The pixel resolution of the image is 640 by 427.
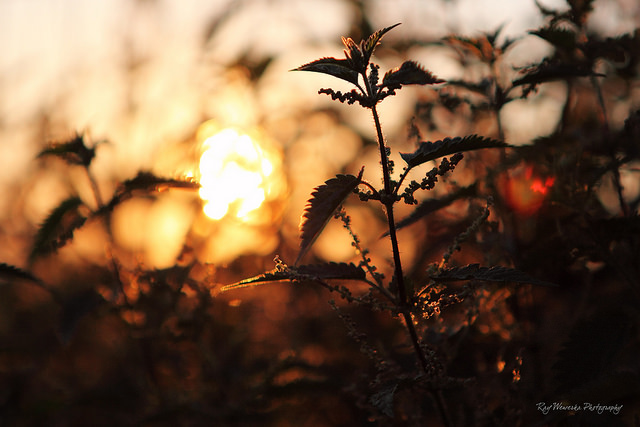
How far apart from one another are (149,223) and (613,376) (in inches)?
129

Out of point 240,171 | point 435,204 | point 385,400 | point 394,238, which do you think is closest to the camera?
point 385,400

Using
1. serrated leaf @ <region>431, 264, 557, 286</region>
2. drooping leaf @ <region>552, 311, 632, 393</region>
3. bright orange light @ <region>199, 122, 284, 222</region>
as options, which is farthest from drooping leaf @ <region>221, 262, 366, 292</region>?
bright orange light @ <region>199, 122, 284, 222</region>

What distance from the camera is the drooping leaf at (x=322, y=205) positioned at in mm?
1137

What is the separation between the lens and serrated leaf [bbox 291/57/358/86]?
120cm

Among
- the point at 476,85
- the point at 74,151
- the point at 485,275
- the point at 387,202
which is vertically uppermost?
the point at 74,151

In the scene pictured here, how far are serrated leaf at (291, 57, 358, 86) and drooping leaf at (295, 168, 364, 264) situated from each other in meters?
0.24

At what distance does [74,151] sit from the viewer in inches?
91.6

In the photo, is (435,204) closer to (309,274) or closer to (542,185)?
(542,185)

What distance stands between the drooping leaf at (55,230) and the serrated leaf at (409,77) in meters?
1.57

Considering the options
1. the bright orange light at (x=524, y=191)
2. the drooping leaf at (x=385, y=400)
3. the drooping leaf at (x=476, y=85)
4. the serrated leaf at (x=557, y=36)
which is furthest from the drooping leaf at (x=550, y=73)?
the drooping leaf at (x=385, y=400)

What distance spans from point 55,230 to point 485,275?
1.78m

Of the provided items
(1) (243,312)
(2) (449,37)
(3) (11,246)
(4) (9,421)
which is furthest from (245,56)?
(3) (11,246)

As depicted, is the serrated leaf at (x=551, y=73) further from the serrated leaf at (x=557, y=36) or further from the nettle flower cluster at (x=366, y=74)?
the nettle flower cluster at (x=366, y=74)

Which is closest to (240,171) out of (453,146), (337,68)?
(337,68)
